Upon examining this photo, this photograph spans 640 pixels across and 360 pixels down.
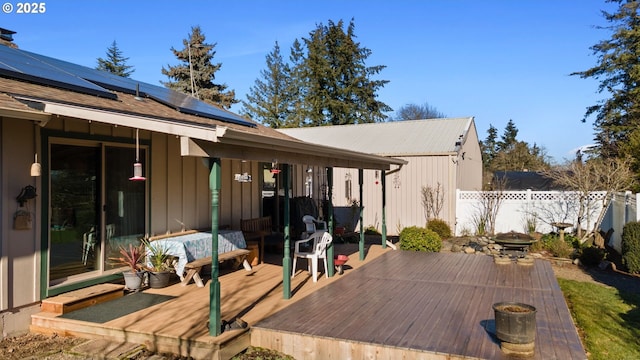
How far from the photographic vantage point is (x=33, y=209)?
16.4 ft

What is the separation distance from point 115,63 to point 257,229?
30.6m

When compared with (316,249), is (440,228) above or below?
below

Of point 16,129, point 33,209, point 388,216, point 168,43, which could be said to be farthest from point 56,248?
point 168,43

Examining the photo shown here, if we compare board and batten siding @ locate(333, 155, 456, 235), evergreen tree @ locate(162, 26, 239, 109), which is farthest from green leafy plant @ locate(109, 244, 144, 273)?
evergreen tree @ locate(162, 26, 239, 109)

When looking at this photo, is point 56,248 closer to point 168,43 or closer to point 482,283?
point 482,283

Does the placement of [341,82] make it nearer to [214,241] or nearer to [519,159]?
[519,159]

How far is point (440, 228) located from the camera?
13523mm

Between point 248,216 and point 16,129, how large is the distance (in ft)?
16.2

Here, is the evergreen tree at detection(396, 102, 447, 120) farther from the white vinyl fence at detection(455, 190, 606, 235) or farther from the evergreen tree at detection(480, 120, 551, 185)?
the white vinyl fence at detection(455, 190, 606, 235)

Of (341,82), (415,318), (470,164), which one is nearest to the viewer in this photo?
(415,318)

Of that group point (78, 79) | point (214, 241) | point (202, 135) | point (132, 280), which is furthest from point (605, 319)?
point (78, 79)

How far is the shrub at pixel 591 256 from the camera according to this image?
977 cm

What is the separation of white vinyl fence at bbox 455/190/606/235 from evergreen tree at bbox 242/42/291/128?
66.8 ft

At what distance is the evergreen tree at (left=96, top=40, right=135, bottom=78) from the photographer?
33719 mm
